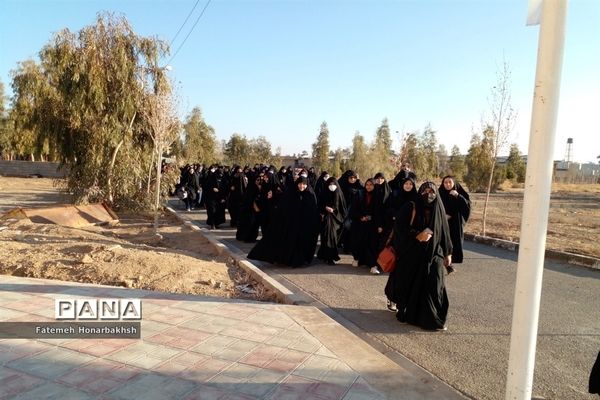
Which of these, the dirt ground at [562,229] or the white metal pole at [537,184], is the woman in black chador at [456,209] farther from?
the white metal pole at [537,184]

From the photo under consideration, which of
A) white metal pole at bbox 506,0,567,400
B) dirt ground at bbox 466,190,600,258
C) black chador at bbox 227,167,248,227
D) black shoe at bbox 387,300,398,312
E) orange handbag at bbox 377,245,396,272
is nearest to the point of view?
white metal pole at bbox 506,0,567,400

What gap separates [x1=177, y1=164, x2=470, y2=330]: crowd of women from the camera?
5.05 m

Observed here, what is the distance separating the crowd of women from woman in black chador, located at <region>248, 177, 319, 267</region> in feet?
0.06

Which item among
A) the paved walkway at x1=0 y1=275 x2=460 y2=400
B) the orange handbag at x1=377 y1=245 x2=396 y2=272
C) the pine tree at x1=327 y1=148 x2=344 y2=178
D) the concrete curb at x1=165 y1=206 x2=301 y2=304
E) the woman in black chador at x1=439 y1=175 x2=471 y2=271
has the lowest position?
the concrete curb at x1=165 y1=206 x2=301 y2=304

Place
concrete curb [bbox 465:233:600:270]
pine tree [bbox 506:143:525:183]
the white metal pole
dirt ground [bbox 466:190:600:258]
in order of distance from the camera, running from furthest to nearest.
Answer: pine tree [bbox 506:143:525:183] < dirt ground [bbox 466:190:600:258] < concrete curb [bbox 465:233:600:270] < the white metal pole

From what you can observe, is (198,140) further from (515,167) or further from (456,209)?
(456,209)

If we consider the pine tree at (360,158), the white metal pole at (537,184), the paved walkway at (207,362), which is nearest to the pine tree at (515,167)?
the pine tree at (360,158)

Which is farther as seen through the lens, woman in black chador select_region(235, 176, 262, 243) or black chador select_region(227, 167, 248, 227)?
black chador select_region(227, 167, 248, 227)

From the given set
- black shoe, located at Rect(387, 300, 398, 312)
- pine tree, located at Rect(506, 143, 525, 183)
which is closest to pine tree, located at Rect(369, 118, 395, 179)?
pine tree, located at Rect(506, 143, 525, 183)

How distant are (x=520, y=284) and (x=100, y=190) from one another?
14.7m

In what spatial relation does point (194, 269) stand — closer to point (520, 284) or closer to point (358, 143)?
point (520, 284)

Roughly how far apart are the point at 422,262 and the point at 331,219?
12.9 feet

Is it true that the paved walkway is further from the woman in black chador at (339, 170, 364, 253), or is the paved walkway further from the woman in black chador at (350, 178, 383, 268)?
the woman in black chador at (339, 170, 364, 253)

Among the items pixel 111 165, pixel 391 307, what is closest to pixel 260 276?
pixel 391 307
